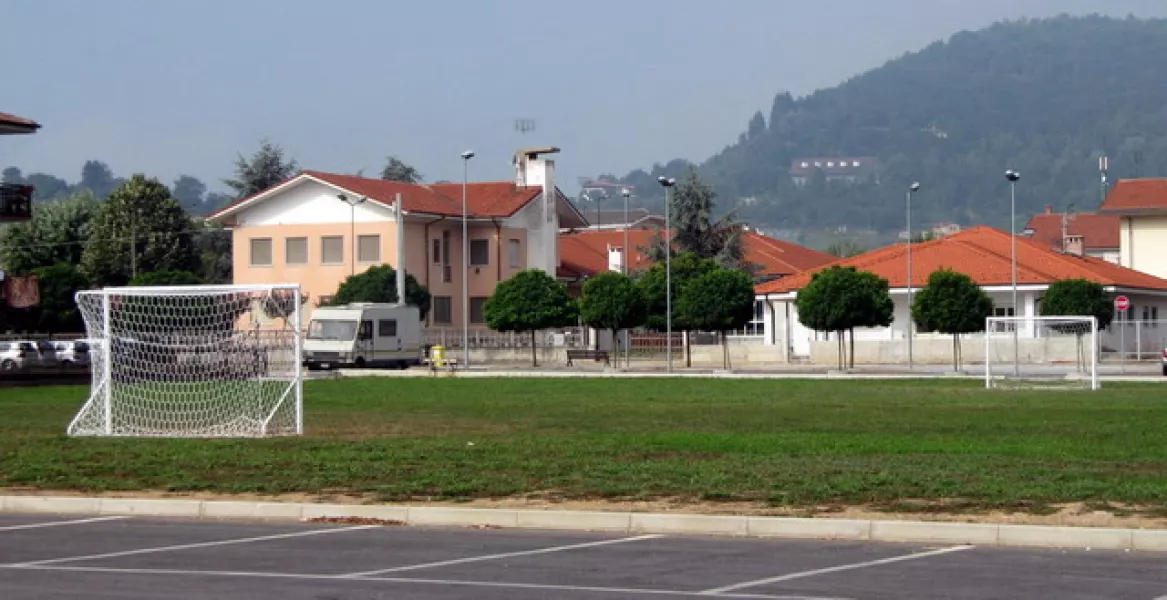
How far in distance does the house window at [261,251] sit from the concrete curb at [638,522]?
66.7 m

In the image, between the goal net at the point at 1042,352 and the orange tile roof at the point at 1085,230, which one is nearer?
the goal net at the point at 1042,352

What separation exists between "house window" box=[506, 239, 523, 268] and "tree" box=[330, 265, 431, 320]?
8.87 meters

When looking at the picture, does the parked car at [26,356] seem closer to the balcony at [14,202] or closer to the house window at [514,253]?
the balcony at [14,202]

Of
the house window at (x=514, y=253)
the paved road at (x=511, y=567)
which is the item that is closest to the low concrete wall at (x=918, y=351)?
the house window at (x=514, y=253)

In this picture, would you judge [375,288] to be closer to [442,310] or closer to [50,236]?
[442,310]

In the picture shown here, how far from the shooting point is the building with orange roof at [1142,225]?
290 feet

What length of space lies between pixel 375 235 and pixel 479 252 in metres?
5.99

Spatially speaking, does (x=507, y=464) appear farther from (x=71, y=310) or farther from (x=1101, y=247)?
(x=1101, y=247)

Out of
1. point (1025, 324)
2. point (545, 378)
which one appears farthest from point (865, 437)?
point (1025, 324)

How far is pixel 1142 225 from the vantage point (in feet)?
296

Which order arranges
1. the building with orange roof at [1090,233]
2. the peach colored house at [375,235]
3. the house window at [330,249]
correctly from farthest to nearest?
the building with orange roof at [1090,233], the house window at [330,249], the peach colored house at [375,235]

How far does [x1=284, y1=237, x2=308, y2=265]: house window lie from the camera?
84.0m

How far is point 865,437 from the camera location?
24.7 metres

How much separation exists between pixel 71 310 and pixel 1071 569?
2856 inches
